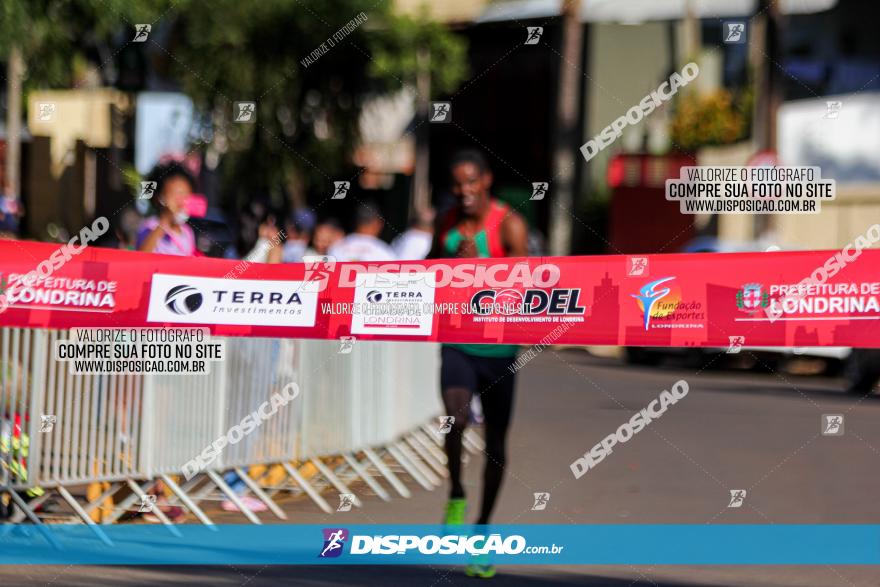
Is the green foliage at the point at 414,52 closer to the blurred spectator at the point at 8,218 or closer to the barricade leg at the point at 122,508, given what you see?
the blurred spectator at the point at 8,218

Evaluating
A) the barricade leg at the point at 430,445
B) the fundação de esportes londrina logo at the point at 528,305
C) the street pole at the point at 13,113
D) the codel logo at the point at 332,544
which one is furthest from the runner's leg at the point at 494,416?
the street pole at the point at 13,113

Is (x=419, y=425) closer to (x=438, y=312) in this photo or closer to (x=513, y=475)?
(x=513, y=475)

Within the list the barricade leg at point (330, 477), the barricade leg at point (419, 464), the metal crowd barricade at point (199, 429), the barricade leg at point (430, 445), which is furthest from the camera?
the barricade leg at point (430, 445)

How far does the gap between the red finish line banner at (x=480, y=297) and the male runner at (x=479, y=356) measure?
1.35ft

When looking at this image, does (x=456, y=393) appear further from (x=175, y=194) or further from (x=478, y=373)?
(x=175, y=194)

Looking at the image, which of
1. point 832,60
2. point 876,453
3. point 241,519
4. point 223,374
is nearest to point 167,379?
point 223,374

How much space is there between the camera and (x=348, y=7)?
37156 mm

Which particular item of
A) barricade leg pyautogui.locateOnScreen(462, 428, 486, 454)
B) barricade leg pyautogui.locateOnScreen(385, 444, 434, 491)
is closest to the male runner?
barricade leg pyautogui.locateOnScreen(385, 444, 434, 491)

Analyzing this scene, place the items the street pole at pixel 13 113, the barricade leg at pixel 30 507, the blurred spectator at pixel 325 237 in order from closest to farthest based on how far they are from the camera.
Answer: the barricade leg at pixel 30 507
the blurred spectator at pixel 325 237
the street pole at pixel 13 113

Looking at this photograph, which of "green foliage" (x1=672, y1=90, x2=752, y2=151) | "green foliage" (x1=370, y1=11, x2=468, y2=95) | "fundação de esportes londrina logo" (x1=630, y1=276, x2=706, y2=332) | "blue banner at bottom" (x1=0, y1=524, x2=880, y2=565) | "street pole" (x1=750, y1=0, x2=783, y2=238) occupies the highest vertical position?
"green foliage" (x1=370, y1=11, x2=468, y2=95)

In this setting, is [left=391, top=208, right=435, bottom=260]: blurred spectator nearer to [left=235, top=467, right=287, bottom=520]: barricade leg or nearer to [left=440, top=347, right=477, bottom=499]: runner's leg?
[left=235, top=467, right=287, bottom=520]: barricade leg

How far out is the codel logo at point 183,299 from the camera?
7.79 metres

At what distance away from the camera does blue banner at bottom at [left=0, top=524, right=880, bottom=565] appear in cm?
801

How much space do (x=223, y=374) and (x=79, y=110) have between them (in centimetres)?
2794
